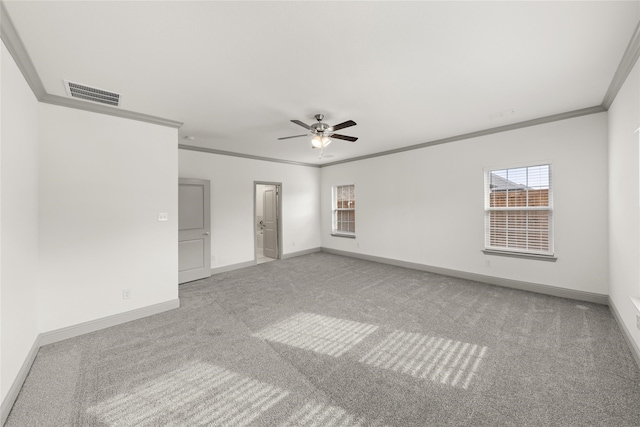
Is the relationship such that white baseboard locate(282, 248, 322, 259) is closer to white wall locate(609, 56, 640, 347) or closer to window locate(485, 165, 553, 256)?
window locate(485, 165, 553, 256)

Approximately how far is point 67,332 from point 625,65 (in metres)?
6.31

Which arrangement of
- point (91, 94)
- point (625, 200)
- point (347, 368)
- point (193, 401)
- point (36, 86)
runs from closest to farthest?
point (193, 401) < point (347, 368) < point (36, 86) < point (625, 200) < point (91, 94)

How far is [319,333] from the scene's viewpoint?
285cm

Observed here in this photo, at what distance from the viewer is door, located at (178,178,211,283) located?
476cm

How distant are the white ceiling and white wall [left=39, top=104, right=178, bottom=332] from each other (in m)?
0.41

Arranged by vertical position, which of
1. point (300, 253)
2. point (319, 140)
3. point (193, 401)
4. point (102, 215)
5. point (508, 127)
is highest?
point (508, 127)

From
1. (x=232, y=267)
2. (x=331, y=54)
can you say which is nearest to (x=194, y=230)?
(x=232, y=267)

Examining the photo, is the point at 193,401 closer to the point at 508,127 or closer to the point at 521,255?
the point at 521,255

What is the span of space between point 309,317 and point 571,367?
2.55 m

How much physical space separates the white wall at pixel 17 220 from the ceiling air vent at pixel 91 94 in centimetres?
32

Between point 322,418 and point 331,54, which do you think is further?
point 331,54

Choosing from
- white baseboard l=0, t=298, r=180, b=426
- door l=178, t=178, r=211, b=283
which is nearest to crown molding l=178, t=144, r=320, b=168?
door l=178, t=178, r=211, b=283

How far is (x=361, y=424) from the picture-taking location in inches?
64.2

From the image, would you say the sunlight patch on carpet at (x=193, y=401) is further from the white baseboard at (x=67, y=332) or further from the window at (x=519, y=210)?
the window at (x=519, y=210)
